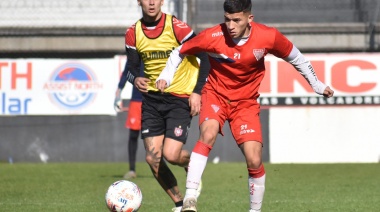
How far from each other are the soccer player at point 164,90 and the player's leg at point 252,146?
0.92 meters

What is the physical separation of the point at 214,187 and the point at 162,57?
3.97m

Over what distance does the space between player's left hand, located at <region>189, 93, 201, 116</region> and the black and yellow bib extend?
2.09ft

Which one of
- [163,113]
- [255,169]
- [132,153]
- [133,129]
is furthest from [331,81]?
[255,169]

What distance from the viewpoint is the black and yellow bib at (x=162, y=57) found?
30.4 ft

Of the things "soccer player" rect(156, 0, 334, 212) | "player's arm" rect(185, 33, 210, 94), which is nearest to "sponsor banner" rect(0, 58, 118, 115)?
"player's arm" rect(185, 33, 210, 94)

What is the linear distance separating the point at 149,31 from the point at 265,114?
833 centimetres

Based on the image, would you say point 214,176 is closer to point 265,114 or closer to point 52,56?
point 265,114

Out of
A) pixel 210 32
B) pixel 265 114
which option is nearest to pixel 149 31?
pixel 210 32

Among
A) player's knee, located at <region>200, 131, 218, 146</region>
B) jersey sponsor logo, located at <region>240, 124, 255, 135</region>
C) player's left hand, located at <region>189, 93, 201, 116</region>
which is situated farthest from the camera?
player's left hand, located at <region>189, 93, 201, 116</region>

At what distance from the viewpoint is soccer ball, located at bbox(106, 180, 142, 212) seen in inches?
327

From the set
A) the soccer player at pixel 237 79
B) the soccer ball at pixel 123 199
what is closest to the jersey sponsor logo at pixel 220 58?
the soccer player at pixel 237 79

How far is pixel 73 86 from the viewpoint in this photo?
17.7m

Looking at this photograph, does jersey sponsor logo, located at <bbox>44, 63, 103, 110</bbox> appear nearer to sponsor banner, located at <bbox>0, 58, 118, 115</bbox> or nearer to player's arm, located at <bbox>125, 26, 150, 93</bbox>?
sponsor banner, located at <bbox>0, 58, 118, 115</bbox>

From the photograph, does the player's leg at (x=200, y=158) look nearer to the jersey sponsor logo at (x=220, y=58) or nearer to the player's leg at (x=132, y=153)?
the jersey sponsor logo at (x=220, y=58)
